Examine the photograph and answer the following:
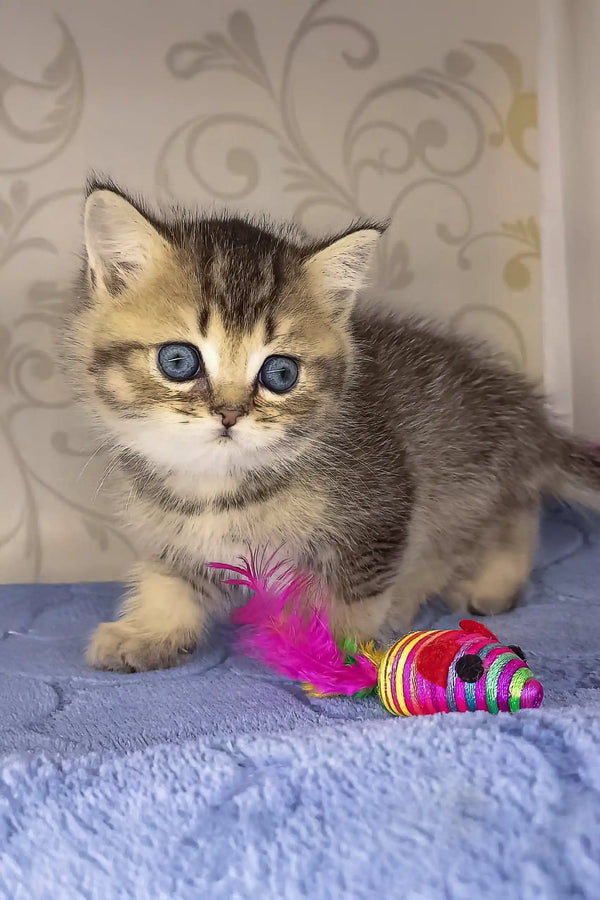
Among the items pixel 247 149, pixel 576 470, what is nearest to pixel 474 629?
pixel 576 470

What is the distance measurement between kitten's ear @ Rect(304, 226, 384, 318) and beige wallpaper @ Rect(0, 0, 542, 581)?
0.51 meters

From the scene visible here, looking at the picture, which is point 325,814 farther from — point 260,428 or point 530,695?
point 260,428

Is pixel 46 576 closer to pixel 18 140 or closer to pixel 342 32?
pixel 18 140

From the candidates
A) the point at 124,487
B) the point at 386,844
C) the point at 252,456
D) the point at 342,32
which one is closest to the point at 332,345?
the point at 252,456

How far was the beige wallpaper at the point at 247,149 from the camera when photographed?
4.96 feet

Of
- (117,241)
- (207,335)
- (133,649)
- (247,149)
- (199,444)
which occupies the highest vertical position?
(247,149)

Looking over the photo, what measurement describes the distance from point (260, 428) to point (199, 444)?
7 cm

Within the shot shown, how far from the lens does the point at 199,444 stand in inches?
37.5

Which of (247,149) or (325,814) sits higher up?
(247,149)

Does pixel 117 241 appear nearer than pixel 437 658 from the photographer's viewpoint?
No

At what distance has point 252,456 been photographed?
1.00 meters

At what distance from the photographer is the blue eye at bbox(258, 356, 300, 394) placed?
1.01 metres

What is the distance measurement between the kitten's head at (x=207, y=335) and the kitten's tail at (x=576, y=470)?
1.65ft

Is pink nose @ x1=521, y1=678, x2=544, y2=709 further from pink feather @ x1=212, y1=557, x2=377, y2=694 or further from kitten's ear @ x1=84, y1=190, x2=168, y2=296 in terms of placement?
kitten's ear @ x1=84, y1=190, x2=168, y2=296
